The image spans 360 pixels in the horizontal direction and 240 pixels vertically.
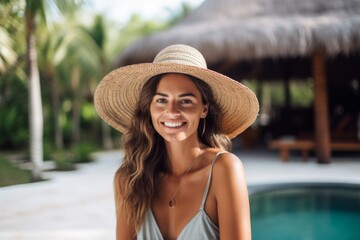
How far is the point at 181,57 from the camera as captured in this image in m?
1.27

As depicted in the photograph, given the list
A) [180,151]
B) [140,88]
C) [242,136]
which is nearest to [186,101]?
[180,151]

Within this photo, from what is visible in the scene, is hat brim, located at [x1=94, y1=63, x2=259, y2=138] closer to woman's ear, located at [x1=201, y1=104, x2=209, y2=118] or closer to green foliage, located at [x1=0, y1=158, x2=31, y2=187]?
woman's ear, located at [x1=201, y1=104, x2=209, y2=118]

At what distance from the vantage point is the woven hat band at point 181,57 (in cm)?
126

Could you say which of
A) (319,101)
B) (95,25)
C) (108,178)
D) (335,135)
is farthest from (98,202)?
(95,25)

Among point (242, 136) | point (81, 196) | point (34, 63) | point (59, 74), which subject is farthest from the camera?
point (59, 74)

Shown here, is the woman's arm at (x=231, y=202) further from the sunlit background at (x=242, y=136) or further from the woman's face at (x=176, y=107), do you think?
the sunlit background at (x=242, y=136)

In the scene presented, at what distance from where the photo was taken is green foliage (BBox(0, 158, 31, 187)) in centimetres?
636

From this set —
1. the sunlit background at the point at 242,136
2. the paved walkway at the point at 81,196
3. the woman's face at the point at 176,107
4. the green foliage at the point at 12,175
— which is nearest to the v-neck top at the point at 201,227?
the woman's face at the point at 176,107

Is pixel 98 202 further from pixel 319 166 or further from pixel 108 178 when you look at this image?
pixel 319 166

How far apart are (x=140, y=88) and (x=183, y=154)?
33 cm

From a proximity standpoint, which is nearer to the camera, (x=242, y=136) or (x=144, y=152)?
(x=144, y=152)

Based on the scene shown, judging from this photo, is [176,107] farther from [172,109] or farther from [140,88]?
[140,88]

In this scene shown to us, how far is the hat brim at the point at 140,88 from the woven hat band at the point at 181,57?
0.9 inches

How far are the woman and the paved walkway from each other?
2134 mm
